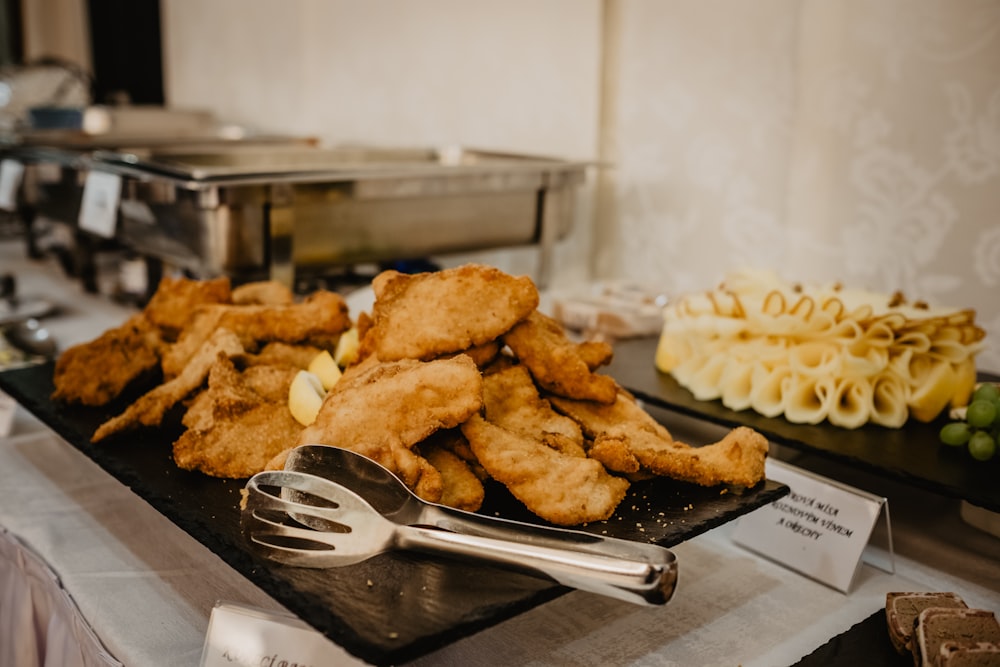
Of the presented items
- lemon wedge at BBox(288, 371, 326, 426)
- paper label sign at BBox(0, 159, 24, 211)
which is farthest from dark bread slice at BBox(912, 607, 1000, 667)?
paper label sign at BBox(0, 159, 24, 211)

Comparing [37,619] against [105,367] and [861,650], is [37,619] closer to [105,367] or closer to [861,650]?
[105,367]

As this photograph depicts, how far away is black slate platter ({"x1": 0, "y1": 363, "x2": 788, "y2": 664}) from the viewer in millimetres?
731

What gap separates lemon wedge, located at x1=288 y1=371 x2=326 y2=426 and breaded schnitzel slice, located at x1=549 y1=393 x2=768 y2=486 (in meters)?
0.31

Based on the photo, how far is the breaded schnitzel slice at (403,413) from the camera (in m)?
0.91

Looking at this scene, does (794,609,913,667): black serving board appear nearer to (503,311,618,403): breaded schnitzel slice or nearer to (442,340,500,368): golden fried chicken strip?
(503,311,618,403): breaded schnitzel slice

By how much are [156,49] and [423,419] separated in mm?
5235

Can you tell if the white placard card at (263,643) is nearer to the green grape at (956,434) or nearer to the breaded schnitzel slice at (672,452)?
the breaded schnitzel slice at (672,452)

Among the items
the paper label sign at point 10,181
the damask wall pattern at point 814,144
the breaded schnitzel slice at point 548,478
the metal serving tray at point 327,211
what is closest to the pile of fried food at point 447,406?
the breaded schnitzel slice at point 548,478

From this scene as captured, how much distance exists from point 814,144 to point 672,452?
135 centimetres

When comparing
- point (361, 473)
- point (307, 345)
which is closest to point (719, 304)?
point (307, 345)

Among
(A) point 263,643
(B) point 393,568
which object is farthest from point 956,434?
(A) point 263,643

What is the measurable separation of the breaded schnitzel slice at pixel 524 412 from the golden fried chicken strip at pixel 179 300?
59cm

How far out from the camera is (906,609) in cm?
90

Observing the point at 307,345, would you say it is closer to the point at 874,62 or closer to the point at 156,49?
the point at 874,62
